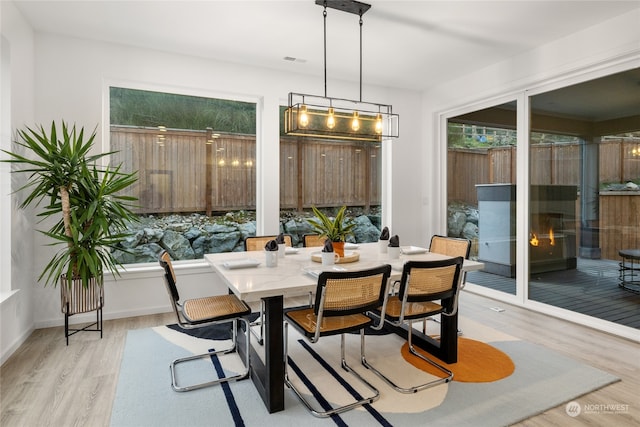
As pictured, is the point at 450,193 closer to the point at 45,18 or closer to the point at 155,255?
the point at 155,255

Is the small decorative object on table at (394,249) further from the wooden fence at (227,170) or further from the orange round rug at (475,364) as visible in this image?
the wooden fence at (227,170)

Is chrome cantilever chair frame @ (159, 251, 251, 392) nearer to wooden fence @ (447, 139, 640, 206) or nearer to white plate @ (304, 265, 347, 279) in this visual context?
white plate @ (304, 265, 347, 279)

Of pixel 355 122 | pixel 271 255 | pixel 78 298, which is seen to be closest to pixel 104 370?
pixel 78 298

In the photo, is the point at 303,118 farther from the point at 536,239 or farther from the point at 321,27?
the point at 536,239

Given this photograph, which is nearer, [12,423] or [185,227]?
[12,423]

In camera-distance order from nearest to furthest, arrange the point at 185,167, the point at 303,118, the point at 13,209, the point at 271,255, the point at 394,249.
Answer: the point at 271,255 → the point at 303,118 → the point at 394,249 → the point at 13,209 → the point at 185,167

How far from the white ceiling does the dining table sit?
6.66 ft

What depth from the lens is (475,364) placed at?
2.75 metres

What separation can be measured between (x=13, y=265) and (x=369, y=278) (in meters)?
2.94

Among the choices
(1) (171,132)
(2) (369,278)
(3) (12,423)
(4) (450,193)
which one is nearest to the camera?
(3) (12,423)

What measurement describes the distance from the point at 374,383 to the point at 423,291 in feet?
2.26

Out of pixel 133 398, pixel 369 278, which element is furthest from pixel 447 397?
pixel 133 398

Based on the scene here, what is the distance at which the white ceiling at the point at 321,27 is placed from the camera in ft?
10.1

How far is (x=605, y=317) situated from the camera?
11.4ft
